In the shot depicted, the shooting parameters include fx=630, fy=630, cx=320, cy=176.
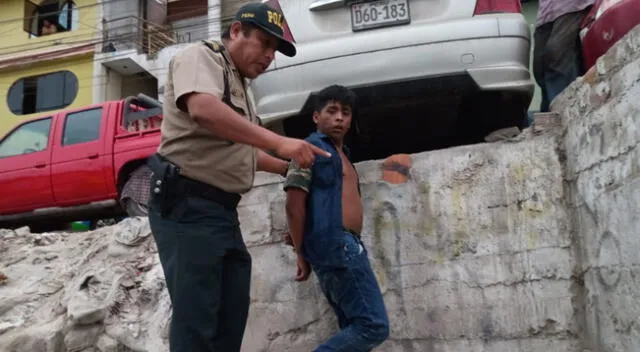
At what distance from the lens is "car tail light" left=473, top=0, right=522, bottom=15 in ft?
11.3

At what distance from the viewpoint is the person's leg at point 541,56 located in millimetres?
4000

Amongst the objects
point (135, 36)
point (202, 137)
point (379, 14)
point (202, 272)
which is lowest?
point (202, 272)

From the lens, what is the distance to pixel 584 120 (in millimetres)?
2740

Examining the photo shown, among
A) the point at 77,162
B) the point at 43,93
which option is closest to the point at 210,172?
the point at 77,162

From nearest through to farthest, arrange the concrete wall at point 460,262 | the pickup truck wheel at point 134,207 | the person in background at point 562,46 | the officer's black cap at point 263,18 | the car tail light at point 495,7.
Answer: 1. the officer's black cap at point 263,18
2. the concrete wall at point 460,262
3. the car tail light at point 495,7
4. the person in background at point 562,46
5. the pickup truck wheel at point 134,207

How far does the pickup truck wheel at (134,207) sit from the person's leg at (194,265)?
3.86m

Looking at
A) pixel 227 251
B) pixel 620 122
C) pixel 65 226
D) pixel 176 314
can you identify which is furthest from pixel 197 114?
pixel 65 226

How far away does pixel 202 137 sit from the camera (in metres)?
2.25

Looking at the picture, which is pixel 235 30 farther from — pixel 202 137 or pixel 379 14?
pixel 379 14

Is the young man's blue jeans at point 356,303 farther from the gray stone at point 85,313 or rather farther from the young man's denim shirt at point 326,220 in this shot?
the gray stone at point 85,313

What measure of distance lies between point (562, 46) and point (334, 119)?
1704 mm

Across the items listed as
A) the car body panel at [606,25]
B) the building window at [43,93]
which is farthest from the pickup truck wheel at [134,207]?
the building window at [43,93]

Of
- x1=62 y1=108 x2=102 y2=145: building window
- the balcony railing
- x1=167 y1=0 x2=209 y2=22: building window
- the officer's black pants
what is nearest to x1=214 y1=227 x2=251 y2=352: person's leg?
the officer's black pants

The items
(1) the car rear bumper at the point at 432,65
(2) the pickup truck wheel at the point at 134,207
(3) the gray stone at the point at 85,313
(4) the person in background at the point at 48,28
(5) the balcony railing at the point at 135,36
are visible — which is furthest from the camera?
(4) the person in background at the point at 48,28
